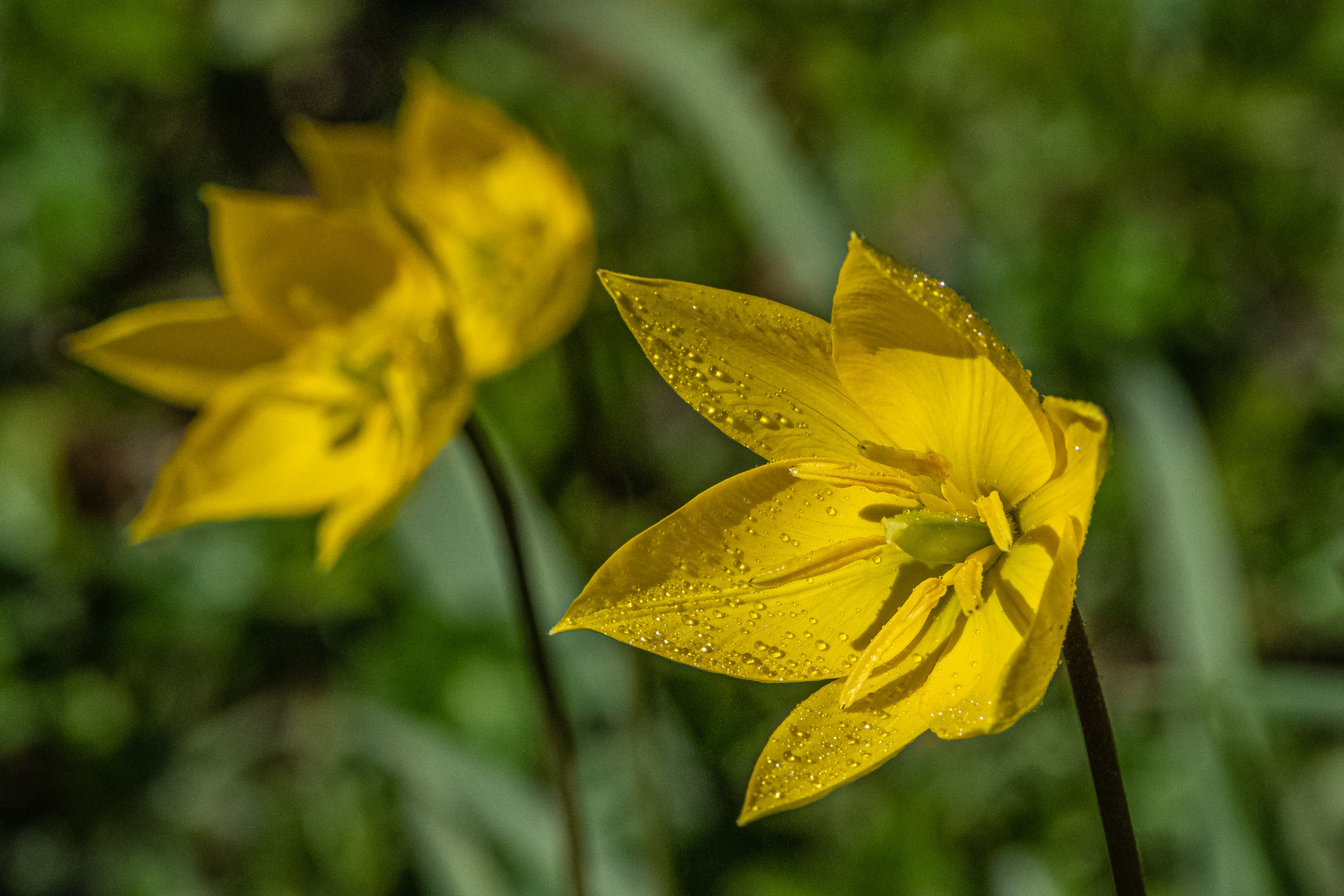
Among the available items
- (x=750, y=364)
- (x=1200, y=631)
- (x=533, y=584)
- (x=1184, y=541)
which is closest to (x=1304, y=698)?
(x=1200, y=631)

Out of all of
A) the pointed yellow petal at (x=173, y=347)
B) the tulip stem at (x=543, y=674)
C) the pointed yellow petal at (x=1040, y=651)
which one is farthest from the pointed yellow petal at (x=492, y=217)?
the pointed yellow petal at (x=1040, y=651)

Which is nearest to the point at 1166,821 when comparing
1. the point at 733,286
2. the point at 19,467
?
the point at 733,286

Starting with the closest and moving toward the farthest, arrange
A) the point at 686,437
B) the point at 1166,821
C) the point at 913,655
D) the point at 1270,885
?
1. the point at 913,655
2. the point at 1270,885
3. the point at 1166,821
4. the point at 686,437

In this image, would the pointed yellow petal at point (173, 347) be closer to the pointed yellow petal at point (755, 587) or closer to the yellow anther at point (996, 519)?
the pointed yellow petal at point (755, 587)

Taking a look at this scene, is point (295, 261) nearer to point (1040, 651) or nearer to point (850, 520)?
point (850, 520)

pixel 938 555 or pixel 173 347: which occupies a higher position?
pixel 938 555

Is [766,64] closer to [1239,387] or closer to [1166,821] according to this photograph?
[1239,387]
